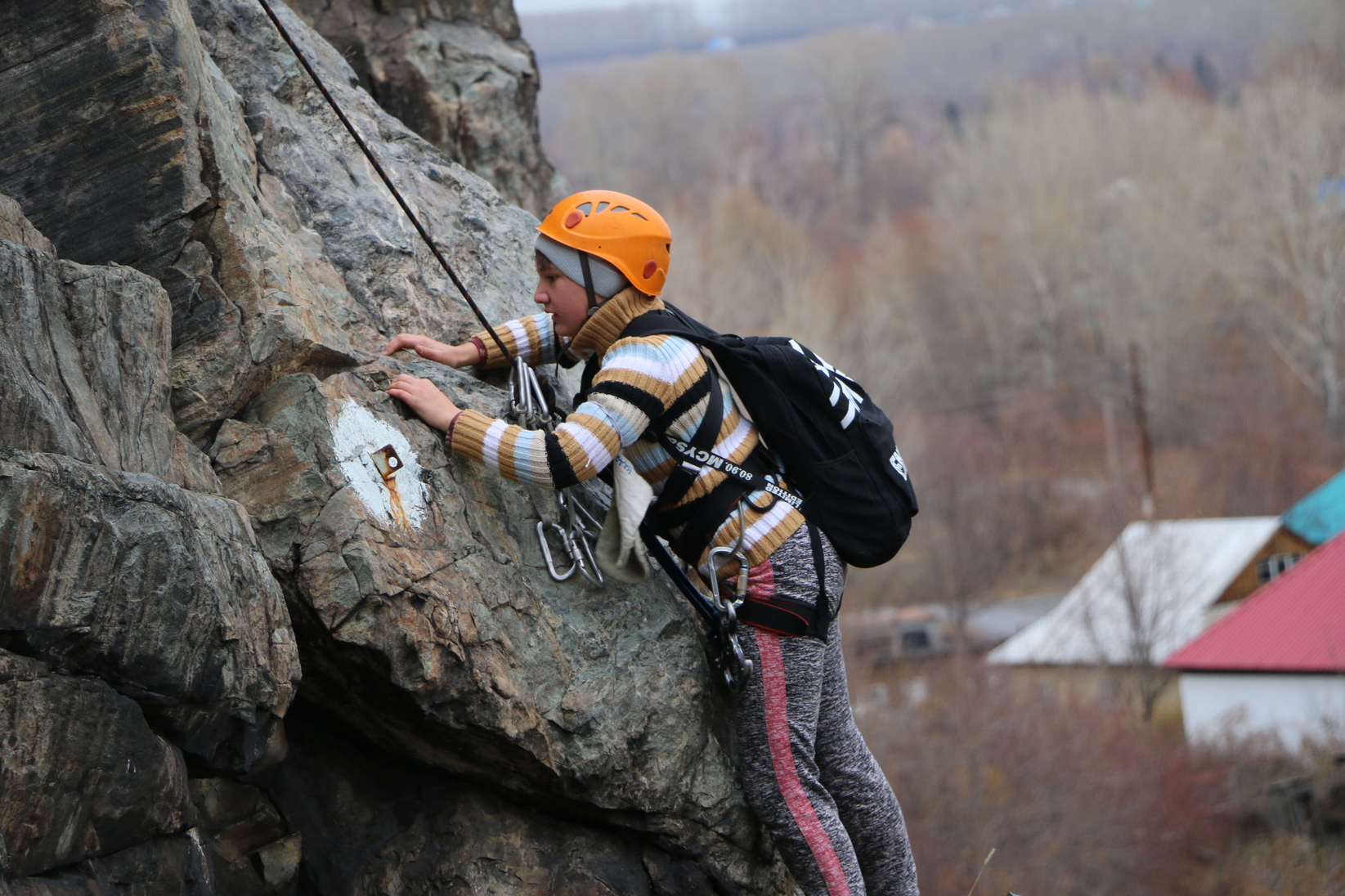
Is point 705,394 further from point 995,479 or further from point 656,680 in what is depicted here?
point 995,479

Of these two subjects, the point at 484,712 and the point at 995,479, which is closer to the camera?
the point at 484,712

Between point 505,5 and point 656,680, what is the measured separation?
15.1 ft

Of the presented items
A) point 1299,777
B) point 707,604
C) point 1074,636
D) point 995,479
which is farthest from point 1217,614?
point 707,604

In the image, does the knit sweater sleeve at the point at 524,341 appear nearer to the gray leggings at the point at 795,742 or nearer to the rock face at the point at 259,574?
the rock face at the point at 259,574

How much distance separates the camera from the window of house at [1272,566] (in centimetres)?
2664

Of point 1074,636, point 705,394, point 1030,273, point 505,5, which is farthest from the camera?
point 1030,273

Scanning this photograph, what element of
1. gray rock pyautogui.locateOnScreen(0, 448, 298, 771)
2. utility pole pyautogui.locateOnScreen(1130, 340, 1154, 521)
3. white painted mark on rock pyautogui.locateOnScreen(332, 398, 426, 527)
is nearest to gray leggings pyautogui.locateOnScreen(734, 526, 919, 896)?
white painted mark on rock pyautogui.locateOnScreen(332, 398, 426, 527)

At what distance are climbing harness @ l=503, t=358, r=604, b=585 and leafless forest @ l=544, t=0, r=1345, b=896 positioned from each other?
14.9 meters

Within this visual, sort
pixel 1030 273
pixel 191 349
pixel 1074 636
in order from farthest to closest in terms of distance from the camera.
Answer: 1. pixel 1030 273
2. pixel 1074 636
3. pixel 191 349

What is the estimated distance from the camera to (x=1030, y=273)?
44.5 meters

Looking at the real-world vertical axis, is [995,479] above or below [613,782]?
below

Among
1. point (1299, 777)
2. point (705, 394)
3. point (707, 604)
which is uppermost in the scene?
point (705, 394)

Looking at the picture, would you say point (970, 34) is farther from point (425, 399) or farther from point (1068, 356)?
point (425, 399)

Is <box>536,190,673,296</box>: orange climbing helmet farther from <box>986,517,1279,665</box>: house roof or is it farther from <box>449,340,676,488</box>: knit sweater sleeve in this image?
<box>986,517,1279,665</box>: house roof
